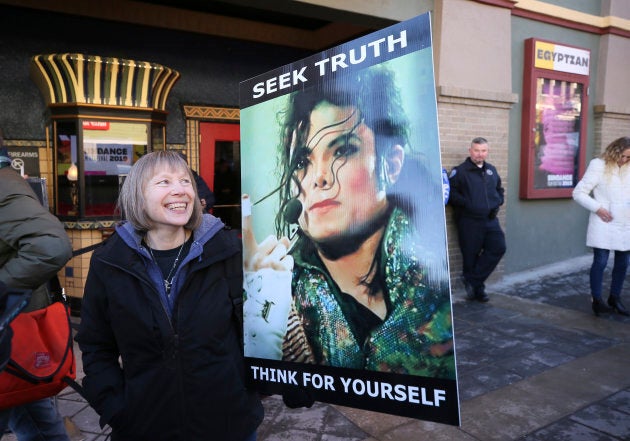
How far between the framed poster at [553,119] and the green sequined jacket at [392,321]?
617cm

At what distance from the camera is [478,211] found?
5730 mm

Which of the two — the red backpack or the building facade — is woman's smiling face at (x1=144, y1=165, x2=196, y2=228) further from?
the building facade

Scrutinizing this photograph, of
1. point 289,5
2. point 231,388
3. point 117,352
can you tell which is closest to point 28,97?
point 289,5

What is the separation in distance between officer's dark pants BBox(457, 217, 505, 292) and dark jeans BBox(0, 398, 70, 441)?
4.80 meters

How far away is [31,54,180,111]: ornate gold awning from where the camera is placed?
197 inches

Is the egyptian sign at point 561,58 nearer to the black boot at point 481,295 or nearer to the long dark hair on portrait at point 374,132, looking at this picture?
the black boot at point 481,295

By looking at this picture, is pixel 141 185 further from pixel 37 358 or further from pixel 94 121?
pixel 94 121

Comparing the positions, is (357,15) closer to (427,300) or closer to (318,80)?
(318,80)

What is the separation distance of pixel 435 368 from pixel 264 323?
61 cm

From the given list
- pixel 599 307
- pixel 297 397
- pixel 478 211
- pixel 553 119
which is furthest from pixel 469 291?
pixel 297 397

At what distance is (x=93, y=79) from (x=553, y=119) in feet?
20.2

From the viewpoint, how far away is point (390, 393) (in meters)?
1.44

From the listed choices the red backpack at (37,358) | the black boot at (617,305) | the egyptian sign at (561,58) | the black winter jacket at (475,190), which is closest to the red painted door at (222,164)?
the black winter jacket at (475,190)

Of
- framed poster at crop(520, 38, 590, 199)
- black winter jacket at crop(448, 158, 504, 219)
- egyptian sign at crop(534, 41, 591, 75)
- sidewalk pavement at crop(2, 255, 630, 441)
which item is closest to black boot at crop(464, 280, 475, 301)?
sidewalk pavement at crop(2, 255, 630, 441)
